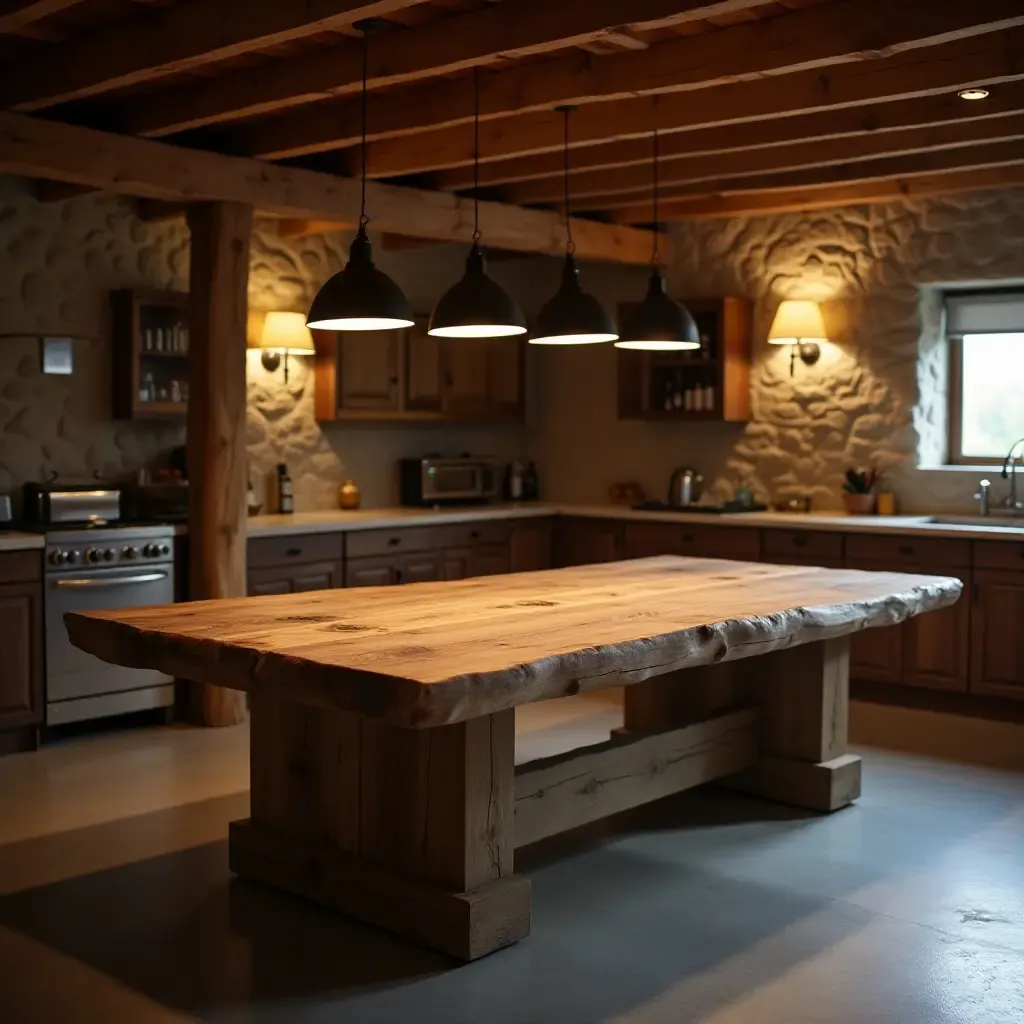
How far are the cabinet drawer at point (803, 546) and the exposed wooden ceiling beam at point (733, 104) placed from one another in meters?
2.43

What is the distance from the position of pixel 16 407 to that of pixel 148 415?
63 centimetres

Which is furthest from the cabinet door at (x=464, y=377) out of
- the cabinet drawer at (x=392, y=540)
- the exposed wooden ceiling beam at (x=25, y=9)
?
the exposed wooden ceiling beam at (x=25, y=9)

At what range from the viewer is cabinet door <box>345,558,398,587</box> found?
22.5 ft

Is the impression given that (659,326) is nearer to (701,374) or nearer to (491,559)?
(491,559)

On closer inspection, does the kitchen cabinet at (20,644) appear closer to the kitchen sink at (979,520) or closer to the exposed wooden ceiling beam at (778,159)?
the exposed wooden ceiling beam at (778,159)

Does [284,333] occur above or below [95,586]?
above

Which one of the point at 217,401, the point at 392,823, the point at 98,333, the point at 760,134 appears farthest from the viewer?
the point at 98,333

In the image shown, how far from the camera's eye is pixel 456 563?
7516 millimetres

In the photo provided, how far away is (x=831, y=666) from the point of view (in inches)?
194

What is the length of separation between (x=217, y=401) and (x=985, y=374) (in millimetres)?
4197

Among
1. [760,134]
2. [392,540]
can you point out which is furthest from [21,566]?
[760,134]

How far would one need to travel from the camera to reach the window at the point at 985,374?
714 cm

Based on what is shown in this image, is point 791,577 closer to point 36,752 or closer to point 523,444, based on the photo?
point 36,752

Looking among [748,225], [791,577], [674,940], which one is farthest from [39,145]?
[748,225]
